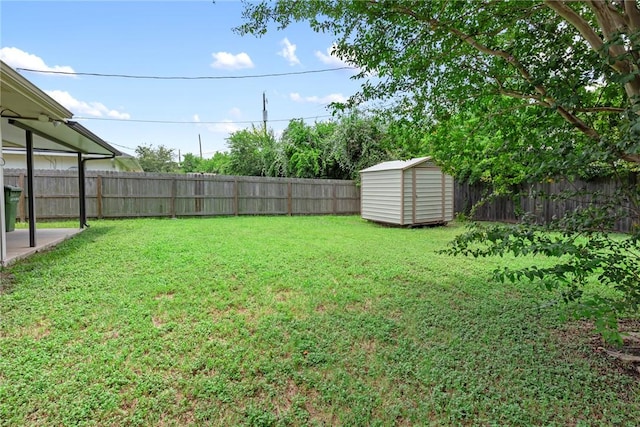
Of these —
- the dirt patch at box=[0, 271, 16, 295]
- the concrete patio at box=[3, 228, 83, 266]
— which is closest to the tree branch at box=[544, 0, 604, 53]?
the dirt patch at box=[0, 271, 16, 295]

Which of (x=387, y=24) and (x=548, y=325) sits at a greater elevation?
(x=387, y=24)

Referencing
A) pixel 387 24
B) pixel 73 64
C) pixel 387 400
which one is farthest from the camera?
pixel 73 64

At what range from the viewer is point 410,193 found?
31.3ft

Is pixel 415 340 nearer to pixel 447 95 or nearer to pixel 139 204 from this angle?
pixel 447 95

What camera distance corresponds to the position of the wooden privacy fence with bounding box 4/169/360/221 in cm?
938

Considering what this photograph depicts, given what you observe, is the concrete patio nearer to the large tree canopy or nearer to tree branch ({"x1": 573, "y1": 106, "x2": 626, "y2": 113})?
the large tree canopy

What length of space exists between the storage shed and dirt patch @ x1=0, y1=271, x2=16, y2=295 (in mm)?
8113

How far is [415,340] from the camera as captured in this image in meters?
2.68

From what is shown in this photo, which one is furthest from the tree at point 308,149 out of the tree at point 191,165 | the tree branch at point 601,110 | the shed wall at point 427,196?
the tree at point 191,165

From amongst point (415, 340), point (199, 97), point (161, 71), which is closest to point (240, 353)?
point (415, 340)

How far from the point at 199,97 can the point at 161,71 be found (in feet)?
10.4

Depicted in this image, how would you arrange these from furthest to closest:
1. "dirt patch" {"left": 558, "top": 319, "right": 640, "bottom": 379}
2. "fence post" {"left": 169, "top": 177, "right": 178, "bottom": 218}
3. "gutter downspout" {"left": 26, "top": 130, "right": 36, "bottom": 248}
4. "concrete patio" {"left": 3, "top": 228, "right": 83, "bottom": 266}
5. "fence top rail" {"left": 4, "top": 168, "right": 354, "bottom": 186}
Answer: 1. "fence post" {"left": 169, "top": 177, "right": 178, "bottom": 218}
2. "fence top rail" {"left": 4, "top": 168, "right": 354, "bottom": 186}
3. "gutter downspout" {"left": 26, "top": 130, "right": 36, "bottom": 248}
4. "concrete patio" {"left": 3, "top": 228, "right": 83, "bottom": 266}
5. "dirt patch" {"left": 558, "top": 319, "right": 640, "bottom": 379}

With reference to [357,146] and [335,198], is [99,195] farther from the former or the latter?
[357,146]

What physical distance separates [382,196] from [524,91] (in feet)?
25.7
